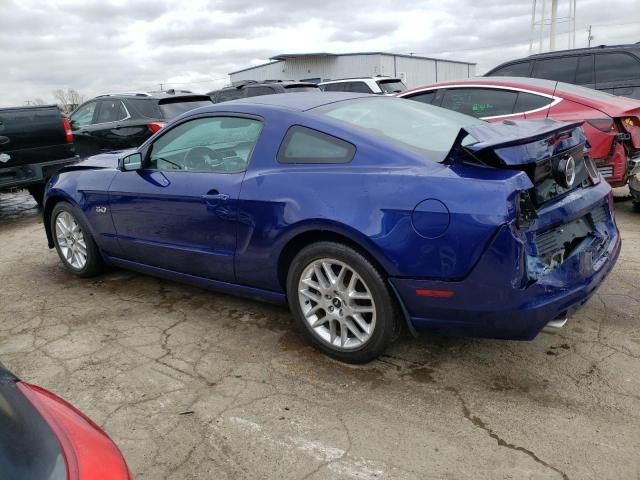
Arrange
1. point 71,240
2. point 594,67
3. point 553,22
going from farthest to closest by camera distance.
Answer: point 553,22 < point 594,67 < point 71,240

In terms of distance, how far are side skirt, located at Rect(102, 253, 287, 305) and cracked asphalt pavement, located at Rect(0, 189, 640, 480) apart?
0.80 feet

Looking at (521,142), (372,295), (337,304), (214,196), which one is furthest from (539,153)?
(214,196)

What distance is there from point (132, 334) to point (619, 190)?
6455 millimetres

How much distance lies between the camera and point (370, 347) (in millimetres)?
2943

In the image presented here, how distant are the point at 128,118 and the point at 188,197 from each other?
19.9 ft

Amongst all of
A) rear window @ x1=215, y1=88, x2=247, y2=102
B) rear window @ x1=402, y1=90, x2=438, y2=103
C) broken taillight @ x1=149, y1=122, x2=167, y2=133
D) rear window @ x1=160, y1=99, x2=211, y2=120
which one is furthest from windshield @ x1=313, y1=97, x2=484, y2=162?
rear window @ x1=215, y1=88, x2=247, y2=102

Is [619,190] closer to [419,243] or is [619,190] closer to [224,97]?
[419,243]

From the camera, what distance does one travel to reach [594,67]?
8391 mm

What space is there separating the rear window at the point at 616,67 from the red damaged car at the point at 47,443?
8.99 metres

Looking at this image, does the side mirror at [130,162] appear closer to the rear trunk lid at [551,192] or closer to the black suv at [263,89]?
the rear trunk lid at [551,192]

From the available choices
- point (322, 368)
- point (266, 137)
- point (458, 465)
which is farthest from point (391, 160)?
point (458, 465)

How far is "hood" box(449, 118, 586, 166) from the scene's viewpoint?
8.50 ft

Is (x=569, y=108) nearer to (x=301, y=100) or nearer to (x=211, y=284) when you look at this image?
(x=301, y=100)

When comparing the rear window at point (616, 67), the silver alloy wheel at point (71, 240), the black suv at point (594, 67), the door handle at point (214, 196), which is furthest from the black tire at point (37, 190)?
the rear window at point (616, 67)
